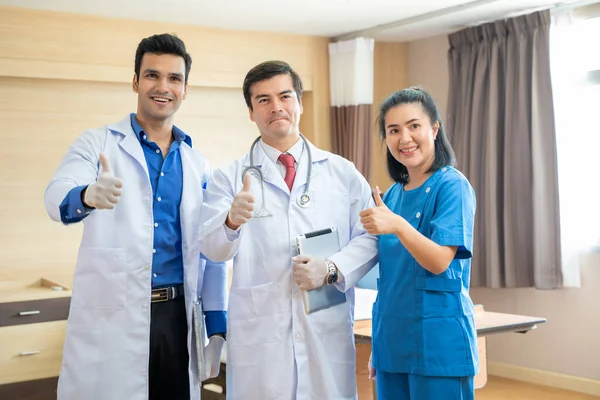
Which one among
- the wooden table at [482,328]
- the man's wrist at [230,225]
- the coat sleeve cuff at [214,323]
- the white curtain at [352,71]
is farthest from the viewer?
the white curtain at [352,71]

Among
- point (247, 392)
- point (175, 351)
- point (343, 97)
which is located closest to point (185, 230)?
point (175, 351)

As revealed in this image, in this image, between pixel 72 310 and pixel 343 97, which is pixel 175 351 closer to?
pixel 72 310

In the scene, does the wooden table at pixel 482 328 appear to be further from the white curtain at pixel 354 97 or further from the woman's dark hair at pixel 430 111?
the white curtain at pixel 354 97

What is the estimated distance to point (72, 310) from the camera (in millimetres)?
2471

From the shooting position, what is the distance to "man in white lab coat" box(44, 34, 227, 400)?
2.44 metres

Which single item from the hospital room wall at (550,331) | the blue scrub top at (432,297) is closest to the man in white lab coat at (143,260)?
the blue scrub top at (432,297)

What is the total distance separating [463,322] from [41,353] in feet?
9.89

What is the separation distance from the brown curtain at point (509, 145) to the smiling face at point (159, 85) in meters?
3.09

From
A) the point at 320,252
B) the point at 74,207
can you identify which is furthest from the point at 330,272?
the point at 74,207

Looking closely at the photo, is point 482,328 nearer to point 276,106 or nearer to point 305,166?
point 305,166

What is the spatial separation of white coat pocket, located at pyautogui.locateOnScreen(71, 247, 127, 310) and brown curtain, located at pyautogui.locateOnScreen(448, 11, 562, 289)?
330 centimetres

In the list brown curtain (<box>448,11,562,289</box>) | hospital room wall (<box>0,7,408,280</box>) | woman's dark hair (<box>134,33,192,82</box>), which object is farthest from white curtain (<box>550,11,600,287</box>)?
woman's dark hair (<box>134,33,192,82</box>)

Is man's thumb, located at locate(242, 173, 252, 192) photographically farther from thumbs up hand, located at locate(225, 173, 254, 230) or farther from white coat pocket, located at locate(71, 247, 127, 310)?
white coat pocket, located at locate(71, 247, 127, 310)

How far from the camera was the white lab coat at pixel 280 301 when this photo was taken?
2408 millimetres
